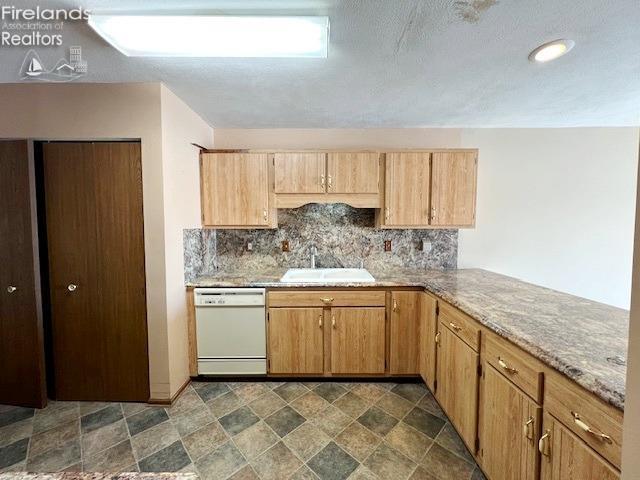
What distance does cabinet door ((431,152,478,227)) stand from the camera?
2516mm

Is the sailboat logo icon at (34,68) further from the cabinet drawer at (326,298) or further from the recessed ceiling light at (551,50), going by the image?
the recessed ceiling light at (551,50)

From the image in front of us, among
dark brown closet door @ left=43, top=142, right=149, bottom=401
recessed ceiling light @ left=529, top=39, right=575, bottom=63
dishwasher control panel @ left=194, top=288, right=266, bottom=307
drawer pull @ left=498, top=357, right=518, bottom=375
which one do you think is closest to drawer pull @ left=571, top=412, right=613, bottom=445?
drawer pull @ left=498, top=357, right=518, bottom=375

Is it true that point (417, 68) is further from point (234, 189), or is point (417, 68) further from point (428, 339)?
point (428, 339)

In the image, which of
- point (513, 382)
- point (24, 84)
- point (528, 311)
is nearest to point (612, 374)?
point (513, 382)

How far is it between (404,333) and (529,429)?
122cm

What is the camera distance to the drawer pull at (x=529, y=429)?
3.58 ft

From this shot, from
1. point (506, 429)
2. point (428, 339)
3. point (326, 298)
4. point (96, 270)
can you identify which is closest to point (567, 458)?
point (506, 429)

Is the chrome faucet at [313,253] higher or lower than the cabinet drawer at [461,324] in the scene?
higher

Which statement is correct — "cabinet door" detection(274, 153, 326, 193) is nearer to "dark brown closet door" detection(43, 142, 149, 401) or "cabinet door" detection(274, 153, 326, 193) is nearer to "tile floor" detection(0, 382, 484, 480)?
"dark brown closet door" detection(43, 142, 149, 401)

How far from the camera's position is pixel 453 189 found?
2.54 metres

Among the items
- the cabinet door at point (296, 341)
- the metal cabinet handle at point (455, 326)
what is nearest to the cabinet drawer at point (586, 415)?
the metal cabinet handle at point (455, 326)

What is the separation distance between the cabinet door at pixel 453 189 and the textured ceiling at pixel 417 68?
42cm

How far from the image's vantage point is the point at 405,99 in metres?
2.15

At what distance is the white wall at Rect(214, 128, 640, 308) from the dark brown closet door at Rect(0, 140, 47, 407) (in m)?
1.59
